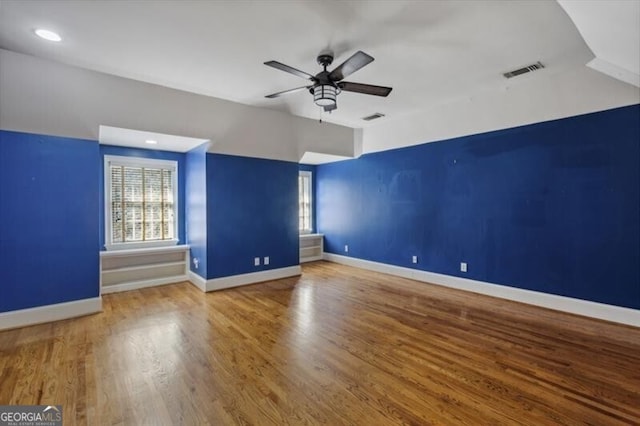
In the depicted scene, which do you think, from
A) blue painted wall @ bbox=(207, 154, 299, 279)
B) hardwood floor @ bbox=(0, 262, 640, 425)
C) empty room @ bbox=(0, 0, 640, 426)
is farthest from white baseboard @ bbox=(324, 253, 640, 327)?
blue painted wall @ bbox=(207, 154, 299, 279)

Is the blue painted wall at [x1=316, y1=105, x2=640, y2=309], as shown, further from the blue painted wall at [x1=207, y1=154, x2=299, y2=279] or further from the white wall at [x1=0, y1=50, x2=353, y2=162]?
the white wall at [x1=0, y1=50, x2=353, y2=162]

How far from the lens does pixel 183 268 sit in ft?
18.1

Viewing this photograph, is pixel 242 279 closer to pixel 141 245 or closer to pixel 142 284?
pixel 142 284

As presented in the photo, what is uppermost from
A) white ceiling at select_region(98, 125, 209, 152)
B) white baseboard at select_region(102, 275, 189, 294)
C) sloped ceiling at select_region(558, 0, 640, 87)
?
sloped ceiling at select_region(558, 0, 640, 87)

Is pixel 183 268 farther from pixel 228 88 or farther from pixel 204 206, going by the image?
pixel 228 88

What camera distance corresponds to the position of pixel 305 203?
765 centimetres

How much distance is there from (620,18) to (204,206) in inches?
198

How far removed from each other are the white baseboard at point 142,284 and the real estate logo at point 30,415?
2.95 m

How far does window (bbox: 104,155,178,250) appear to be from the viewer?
4930mm

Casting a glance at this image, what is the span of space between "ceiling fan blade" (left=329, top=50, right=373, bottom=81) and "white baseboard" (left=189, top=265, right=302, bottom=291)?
3588 millimetres

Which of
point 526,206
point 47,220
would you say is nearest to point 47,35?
point 47,220

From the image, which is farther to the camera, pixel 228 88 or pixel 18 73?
pixel 228 88

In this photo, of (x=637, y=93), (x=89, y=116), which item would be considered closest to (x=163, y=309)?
(x=89, y=116)

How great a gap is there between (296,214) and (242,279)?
1.61m
